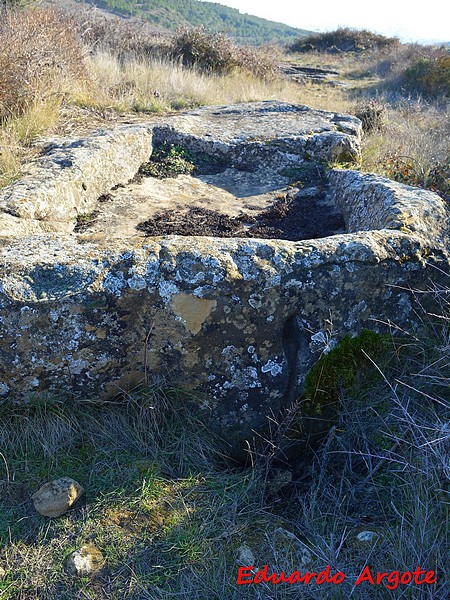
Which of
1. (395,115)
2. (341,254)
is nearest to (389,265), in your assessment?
(341,254)

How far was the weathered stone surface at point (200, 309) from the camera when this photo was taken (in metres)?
2.34

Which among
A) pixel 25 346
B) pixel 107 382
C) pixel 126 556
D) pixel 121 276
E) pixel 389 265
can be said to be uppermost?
pixel 389 265

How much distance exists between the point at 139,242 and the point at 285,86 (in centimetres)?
1146

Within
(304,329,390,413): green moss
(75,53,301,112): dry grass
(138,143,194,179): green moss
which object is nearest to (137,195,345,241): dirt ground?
(138,143,194,179): green moss

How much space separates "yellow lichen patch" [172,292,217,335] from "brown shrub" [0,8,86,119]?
326 cm

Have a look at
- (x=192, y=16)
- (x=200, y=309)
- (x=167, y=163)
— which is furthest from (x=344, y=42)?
(x=192, y=16)

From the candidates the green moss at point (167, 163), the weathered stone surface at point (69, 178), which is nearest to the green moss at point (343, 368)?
the weathered stone surface at point (69, 178)

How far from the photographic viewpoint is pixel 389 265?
8.95 ft

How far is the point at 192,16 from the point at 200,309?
6220 cm

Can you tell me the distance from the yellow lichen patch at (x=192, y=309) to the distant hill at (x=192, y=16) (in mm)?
32544

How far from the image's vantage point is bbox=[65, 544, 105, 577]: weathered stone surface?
1942mm

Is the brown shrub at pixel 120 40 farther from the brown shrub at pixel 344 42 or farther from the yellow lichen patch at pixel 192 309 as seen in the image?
the brown shrub at pixel 344 42

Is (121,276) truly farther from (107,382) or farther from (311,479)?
(311,479)

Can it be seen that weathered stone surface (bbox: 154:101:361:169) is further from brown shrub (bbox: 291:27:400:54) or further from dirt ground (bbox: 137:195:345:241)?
brown shrub (bbox: 291:27:400:54)
